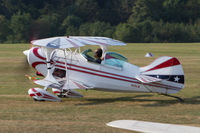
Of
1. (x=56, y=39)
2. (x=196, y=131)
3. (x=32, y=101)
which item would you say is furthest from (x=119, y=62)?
(x=196, y=131)

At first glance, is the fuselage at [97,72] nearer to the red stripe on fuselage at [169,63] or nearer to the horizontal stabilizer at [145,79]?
the horizontal stabilizer at [145,79]

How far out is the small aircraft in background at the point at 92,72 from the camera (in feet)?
34.6

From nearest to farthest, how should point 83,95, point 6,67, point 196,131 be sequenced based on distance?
point 196,131 → point 83,95 → point 6,67

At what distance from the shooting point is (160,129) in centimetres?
743

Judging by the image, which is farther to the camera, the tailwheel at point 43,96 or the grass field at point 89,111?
the tailwheel at point 43,96

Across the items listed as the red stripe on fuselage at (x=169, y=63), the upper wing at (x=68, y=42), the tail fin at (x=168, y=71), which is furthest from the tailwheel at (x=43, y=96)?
the red stripe on fuselage at (x=169, y=63)

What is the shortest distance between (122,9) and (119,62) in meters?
54.8

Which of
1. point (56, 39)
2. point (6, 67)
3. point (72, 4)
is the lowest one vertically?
point (6, 67)

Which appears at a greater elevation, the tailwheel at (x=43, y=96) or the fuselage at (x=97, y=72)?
the fuselage at (x=97, y=72)

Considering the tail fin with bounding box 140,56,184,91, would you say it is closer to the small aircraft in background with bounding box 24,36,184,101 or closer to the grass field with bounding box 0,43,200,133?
the small aircraft in background with bounding box 24,36,184,101

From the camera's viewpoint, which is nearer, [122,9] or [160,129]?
[160,129]

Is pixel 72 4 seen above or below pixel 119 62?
above

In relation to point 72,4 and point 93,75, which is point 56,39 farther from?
point 72,4

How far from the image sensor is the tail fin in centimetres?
1050
